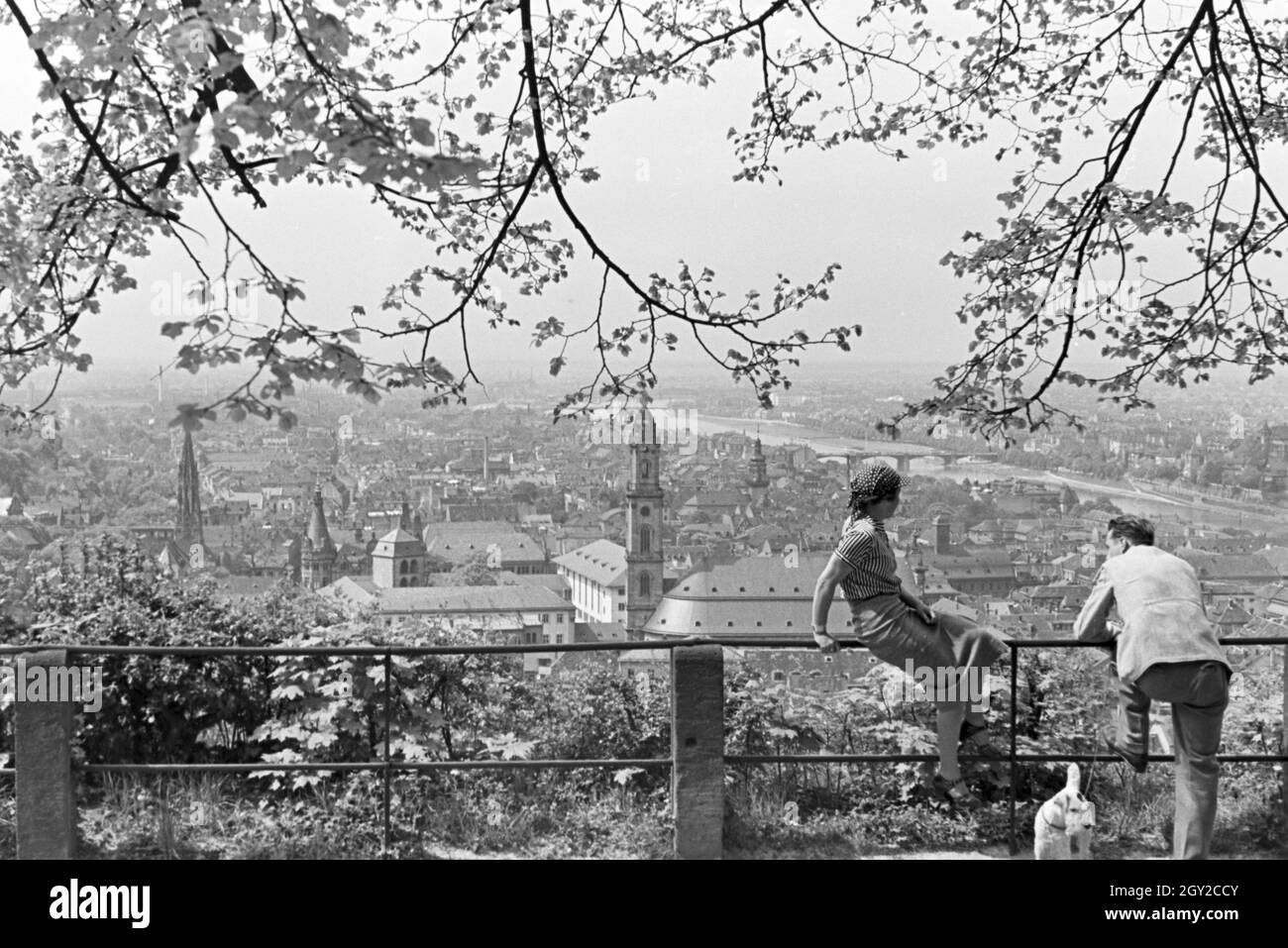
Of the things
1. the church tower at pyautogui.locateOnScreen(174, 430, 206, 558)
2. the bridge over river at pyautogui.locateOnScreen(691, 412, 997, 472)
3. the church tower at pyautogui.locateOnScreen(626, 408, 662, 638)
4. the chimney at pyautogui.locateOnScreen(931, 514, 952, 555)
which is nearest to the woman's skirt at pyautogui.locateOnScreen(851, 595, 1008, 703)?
the bridge over river at pyautogui.locateOnScreen(691, 412, 997, 472)

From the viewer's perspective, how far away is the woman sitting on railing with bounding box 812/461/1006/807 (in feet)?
16.8

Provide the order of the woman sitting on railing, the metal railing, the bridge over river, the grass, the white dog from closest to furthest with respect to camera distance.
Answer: the white dog, the woman sitting on railing, the metal railing, the grass, the bridge over river

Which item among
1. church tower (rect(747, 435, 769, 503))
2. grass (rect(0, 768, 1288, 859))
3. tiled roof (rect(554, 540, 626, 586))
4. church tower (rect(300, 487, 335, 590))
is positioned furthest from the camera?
tiled roof (rect(554, 540, 626, 586))

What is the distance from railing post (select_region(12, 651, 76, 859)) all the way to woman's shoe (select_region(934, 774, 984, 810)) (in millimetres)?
4708

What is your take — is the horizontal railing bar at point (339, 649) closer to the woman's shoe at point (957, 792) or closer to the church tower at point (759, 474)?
the woman's shoe at point (957, 792)

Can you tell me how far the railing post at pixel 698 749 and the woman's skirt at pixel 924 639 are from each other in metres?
0.87

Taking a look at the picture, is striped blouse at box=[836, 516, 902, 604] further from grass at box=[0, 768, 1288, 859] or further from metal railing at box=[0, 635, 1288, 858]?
grass at box=[0, 768, 1288, 859]

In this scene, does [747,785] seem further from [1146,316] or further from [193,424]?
[1146,316]

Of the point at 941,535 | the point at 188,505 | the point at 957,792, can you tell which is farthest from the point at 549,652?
the point at 188,505

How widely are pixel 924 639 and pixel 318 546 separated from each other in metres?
15.4

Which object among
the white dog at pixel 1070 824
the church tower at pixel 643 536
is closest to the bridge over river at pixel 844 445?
the church tower at pixel 643 536

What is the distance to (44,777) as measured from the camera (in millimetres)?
5539

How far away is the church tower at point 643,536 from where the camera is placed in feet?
57.3

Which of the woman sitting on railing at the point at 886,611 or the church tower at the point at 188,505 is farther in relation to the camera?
the church tower at the point at 188,505
